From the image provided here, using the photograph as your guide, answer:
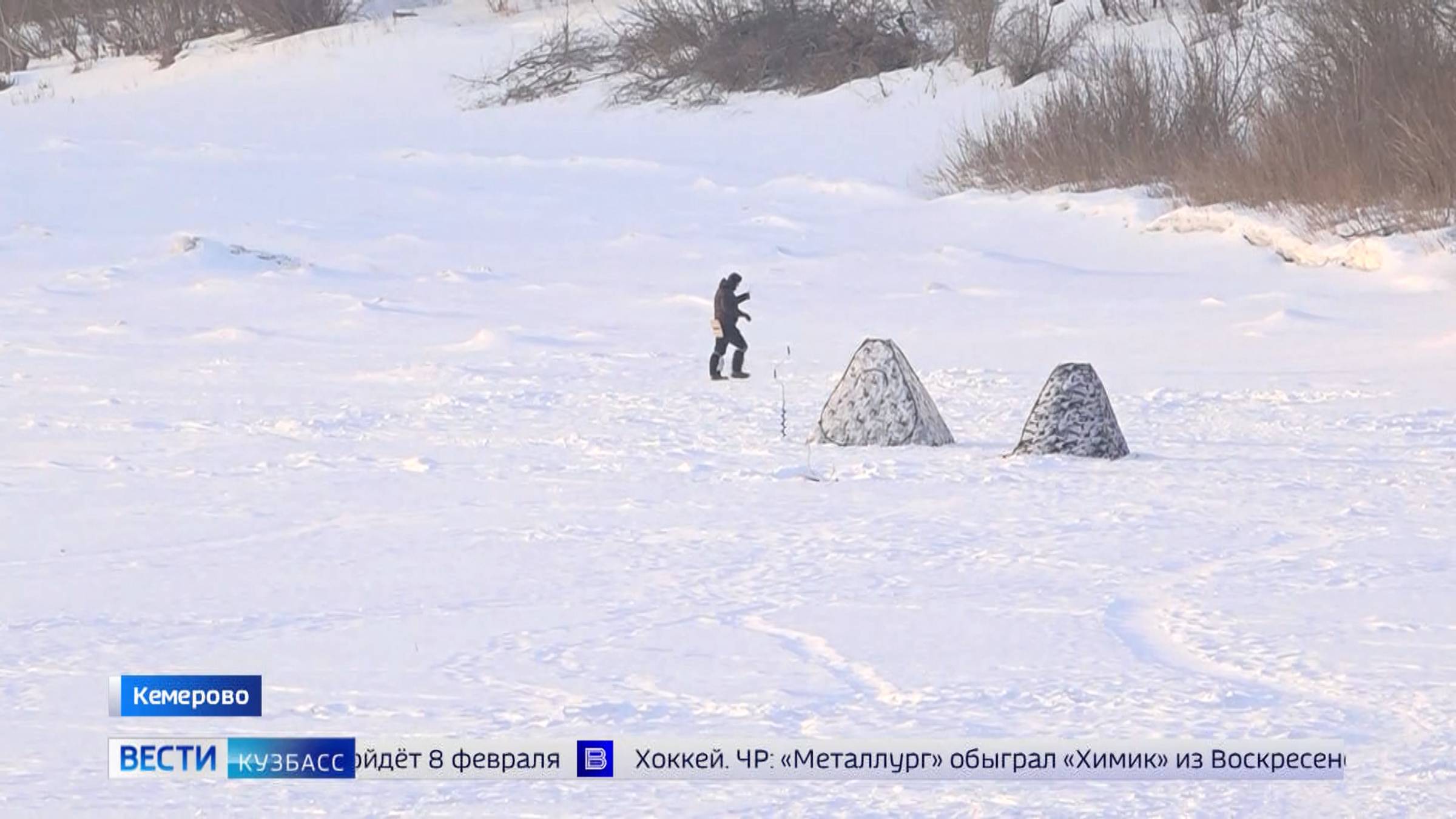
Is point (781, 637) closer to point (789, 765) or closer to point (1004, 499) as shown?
point (789, 765)

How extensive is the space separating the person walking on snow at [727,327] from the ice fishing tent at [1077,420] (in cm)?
297

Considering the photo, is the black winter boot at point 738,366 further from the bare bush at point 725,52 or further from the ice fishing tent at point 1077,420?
the bare bush at point 725,52

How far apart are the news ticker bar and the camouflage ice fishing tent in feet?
16.5

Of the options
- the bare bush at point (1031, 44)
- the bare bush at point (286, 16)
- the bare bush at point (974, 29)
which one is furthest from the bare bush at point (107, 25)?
the bare bush at point (1031, 44)

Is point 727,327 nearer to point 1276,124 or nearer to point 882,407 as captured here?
point 882,407

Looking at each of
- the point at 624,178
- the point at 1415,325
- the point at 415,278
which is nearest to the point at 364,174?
the point at 624,178

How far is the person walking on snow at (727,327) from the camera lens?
12500 mm

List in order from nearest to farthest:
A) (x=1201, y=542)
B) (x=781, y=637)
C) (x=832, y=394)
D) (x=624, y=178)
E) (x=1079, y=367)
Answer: (x=781, y=637) < (x=1201, y=542) < (x=1079, y=367) < (x=832, y=394) < (x=624, y=178)

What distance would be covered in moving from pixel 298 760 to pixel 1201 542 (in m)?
3.86

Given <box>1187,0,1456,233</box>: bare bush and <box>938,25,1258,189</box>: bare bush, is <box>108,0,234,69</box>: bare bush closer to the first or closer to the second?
<box>938,25,1258,189</box>: bare bush

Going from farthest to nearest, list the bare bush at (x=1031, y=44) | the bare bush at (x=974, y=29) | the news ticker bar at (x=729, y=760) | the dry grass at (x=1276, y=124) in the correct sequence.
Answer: the bare bush at (x=974, y=29) → the bare bush at (x=1031, y=44) → the dry grass at (x=1276, y=124) → the news ticker bar at (x=729, y=760)

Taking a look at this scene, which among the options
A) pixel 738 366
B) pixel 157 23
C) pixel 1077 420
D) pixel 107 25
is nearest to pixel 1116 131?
pixel 738 366

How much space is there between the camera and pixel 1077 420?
9781 mm

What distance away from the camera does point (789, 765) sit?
5.13 metres
